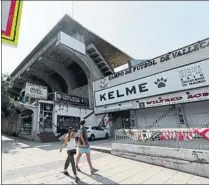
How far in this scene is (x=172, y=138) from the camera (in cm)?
671

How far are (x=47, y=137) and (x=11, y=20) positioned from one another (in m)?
Answer: 15.7

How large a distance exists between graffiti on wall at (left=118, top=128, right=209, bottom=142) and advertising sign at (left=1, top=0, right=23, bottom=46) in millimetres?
6652

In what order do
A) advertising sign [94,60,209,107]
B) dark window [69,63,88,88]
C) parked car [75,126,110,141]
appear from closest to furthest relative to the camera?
advertising sign [94,60,209,107]
parked car [75,126,110,141]
dark window [69,63,88,88]

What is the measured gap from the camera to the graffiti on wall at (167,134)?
601cm

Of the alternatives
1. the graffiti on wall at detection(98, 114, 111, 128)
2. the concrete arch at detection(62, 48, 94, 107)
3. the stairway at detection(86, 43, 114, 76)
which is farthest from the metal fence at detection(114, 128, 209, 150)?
the stairway at detection(86, 43, 114, 76)

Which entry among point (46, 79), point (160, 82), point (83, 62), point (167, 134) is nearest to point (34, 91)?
point (83, 62)

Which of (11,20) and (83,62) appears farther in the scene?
(83,62)

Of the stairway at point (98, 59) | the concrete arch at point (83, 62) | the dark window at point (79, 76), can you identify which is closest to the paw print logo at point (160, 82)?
the concrete arch at point (83, 62)

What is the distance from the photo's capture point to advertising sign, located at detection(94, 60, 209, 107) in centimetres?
1463

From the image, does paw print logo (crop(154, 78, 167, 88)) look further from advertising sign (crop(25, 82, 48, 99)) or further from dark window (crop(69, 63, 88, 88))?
dark window (crop(69, 63, 88, 88))

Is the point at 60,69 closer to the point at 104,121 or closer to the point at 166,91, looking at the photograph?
the point at 104,121

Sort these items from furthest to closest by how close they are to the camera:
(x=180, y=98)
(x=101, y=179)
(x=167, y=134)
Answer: (x=180, y=98), (x=167, y=134), (x=101, y=179)

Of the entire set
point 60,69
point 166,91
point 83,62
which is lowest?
point 166,91

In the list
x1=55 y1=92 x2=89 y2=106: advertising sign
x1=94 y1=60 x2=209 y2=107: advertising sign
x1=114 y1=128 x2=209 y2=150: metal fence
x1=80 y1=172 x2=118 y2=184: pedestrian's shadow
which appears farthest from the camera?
x1=55 y1=92 x2=89 y2=106: advertising sign
